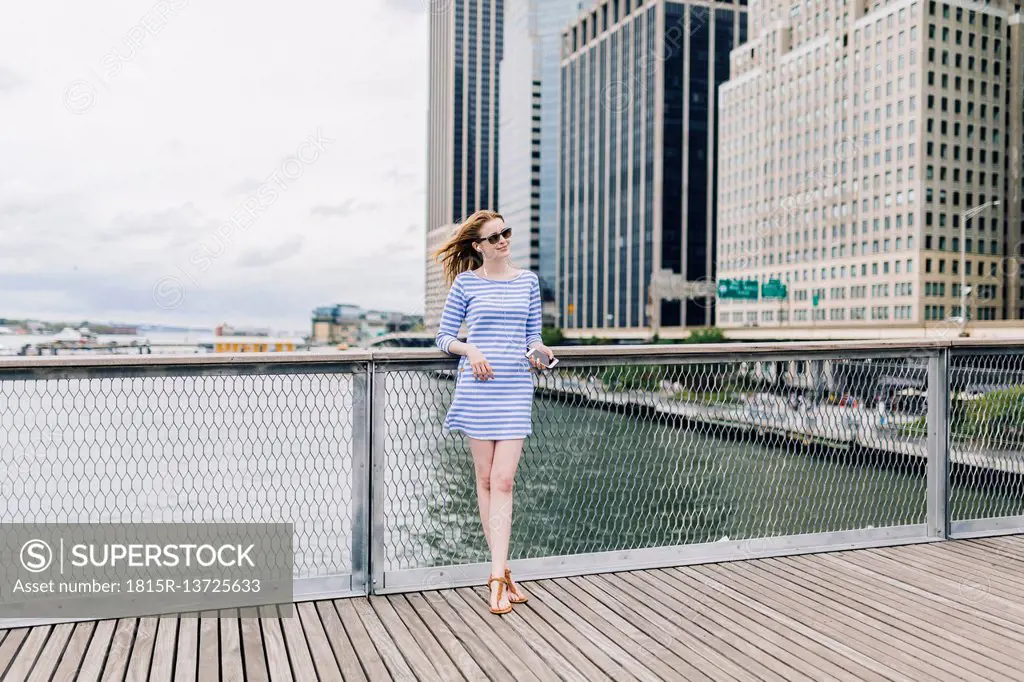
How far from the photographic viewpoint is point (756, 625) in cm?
335

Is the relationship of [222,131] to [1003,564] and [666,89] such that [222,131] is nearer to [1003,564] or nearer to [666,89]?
[666,89]

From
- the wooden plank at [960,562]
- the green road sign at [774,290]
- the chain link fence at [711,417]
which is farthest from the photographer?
the green road sign at [774,290]

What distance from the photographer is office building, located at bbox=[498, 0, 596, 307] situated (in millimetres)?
128625

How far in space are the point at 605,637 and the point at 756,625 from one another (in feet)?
2.17

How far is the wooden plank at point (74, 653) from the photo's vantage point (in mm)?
2771

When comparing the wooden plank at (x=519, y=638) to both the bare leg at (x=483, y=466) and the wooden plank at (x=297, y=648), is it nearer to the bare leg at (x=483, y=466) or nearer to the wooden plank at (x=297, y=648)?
the bare leg at (x=483, y=466)

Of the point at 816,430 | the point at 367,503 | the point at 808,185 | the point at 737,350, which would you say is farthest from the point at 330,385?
the point at 808,185

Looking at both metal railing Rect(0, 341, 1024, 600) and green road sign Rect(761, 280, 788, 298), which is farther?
green road sign Rect(761, 280, 788, 298)

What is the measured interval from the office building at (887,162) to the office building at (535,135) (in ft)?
134

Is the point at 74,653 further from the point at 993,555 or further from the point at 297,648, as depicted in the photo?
the point at 993,555

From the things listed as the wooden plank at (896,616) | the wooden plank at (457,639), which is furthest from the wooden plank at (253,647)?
the wooden plank at (896,616)

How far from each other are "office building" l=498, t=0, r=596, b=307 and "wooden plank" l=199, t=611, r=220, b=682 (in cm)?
12163

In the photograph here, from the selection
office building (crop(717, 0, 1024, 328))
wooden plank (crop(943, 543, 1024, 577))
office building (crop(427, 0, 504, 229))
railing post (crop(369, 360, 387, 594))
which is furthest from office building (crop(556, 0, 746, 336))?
railing post (crop(369, 360, 387, 594))

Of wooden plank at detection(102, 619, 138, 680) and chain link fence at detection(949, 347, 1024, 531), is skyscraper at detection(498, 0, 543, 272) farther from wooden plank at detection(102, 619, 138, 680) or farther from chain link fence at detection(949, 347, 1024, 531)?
wooden plank at detection(102, 619, 138, 680)
